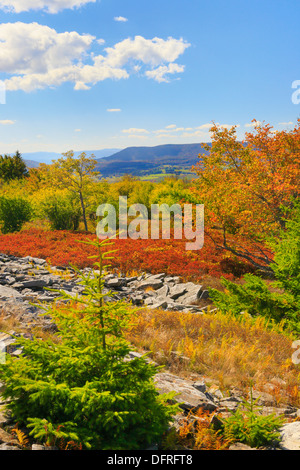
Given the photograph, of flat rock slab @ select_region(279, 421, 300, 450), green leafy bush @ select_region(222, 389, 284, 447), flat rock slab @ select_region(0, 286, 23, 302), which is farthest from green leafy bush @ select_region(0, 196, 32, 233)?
flat rock slab @ select_region(279, 421, 300, 450)

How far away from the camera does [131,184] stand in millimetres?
36469

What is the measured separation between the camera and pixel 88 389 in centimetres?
201

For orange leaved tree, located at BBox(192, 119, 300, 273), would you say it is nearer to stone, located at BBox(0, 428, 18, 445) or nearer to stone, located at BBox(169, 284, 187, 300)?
stone, located at BBox(169, 284, 187, 300)

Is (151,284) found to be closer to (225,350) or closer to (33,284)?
(33,284)

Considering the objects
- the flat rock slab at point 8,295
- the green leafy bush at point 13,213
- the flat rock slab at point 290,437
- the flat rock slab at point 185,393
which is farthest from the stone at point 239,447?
the green leafy bush at point 13,213

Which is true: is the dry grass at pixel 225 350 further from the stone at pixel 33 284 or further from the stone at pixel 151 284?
the stone at pixel 151 284

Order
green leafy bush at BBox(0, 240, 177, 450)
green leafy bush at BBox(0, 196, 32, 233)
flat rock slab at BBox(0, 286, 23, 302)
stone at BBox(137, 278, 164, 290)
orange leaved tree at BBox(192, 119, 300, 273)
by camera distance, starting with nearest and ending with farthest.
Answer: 1. green leafy bush at BBox(0, 240, 177, 450)
2. flat rock slab at BBox(0, 286, 23, 302)
3. stone at BBox(137, 278, 164, 290)
4. orange leaved tree at BBox(192, 119, 300, 273)
5. green leafy bush at BBox(0, 196, 32, 233)

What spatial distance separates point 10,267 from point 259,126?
11.8 m

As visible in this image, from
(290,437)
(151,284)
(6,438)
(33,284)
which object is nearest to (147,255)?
(151,284)

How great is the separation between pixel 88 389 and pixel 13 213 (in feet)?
62.0

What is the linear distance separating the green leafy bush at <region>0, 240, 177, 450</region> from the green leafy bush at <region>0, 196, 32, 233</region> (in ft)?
59.4

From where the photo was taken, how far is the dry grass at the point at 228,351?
393cm

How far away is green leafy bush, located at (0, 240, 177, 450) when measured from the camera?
6.76 ft

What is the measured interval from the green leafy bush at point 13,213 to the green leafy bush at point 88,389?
18115mm
